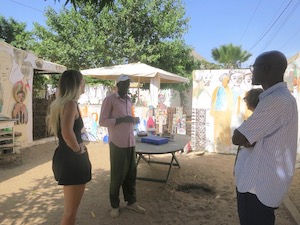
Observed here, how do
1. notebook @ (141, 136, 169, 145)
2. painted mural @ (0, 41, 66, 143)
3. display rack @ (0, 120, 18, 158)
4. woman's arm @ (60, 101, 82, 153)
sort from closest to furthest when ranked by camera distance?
woman's arm @ (60, 101, 82, 153) → notebook @ (141, 136, 169, 145) → display rack @ (0, 120, 18, 158) → painted mural @ (0, 41, 66, 143)

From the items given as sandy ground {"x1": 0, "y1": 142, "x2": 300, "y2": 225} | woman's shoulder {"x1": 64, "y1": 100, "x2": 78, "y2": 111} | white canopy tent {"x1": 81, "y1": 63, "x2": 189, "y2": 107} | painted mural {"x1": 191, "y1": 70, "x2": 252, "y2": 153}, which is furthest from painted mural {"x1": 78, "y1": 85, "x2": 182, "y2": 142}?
woman's shoulder {"x1": 64, "y1": 100, "x2": 78, "y2": 111}

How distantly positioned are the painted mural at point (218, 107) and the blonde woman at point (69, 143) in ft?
19.0

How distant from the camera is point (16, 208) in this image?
3.98m

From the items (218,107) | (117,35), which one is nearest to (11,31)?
(117,35)

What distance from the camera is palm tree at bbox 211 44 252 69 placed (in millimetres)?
23969

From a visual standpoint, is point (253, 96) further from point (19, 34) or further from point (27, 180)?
point (19, 34)

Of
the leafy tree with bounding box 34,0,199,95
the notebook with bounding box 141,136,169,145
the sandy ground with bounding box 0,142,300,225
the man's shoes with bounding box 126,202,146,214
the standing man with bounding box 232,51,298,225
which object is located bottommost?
the sandy ground with bounding box 0,142,300,225

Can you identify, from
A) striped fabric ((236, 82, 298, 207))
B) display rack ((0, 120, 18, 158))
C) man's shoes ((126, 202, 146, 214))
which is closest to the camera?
striped fabric ((236, 82, 298, 207))

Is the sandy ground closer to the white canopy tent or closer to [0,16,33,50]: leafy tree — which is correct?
the white canopy tent

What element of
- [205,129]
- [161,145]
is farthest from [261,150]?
[205,129]

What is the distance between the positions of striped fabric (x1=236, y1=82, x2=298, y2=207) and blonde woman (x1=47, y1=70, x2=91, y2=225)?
142cm

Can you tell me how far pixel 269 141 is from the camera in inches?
69.6

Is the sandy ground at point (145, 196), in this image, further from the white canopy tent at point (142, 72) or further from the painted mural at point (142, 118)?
the white canopy tent at point (142, 72)

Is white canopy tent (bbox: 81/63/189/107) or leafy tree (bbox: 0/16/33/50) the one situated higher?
leafy tree (bbox: 0/16/33/50)
